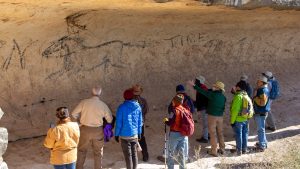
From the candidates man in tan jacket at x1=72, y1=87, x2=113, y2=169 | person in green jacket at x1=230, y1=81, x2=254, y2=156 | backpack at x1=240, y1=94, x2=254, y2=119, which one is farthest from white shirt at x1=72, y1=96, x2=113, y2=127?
backpack at x1=240, y1=94, x2=254, y2=119

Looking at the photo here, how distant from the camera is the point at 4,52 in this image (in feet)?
29.9

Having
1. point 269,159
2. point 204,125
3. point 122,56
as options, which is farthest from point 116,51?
point 269,159

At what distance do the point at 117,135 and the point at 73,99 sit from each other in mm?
2562

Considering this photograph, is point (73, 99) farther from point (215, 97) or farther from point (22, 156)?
point (215, 97)

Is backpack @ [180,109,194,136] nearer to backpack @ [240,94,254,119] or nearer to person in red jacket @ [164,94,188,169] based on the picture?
person in red jacket @ [164,94,188,169]

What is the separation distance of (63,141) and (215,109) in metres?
3.06

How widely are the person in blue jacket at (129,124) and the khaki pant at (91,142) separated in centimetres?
28

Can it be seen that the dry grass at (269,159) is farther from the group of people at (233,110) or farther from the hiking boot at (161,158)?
the hiking boot at (161,158)

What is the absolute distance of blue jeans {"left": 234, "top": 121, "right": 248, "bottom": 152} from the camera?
8984 mm

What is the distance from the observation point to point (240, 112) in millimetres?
8844

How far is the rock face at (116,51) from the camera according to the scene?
9195mm

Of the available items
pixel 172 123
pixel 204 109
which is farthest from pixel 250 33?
pixel 172 123

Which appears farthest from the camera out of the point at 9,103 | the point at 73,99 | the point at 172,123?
the point at 73,99

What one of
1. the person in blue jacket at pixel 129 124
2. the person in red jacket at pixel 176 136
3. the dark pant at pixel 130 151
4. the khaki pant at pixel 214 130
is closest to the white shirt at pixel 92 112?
the person in blue jacket at pixel 129 124
